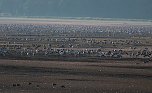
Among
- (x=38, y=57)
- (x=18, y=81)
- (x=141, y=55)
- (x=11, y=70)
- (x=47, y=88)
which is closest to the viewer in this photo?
(x=47, y=88)

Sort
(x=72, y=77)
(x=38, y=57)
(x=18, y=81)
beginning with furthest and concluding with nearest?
(x=38, y=57), (x=72, y=77), (x=18, y=81)

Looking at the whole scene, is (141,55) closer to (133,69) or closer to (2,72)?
(133,69)

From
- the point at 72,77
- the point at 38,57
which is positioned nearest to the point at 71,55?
the point at 38,57

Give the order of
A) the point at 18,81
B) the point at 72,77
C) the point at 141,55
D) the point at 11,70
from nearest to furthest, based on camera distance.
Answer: the point at 18,81, the point at 72,77, the point at 11,70, the point at 141,55

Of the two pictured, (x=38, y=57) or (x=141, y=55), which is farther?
(x=141, y=55)

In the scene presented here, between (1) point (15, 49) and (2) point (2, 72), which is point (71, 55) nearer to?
(1) point (15, 49)

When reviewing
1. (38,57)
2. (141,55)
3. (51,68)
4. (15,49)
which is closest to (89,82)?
(51,68)
